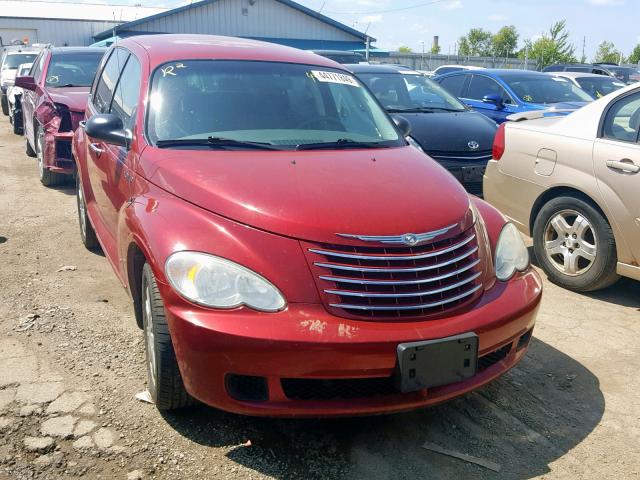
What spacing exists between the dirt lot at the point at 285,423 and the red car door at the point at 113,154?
682mm

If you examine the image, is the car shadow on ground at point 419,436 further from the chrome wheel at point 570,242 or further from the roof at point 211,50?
the roof at point 211,50

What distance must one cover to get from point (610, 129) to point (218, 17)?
29.7 meters

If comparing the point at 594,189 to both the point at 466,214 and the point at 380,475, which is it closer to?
the point at 466,214

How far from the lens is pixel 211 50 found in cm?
411

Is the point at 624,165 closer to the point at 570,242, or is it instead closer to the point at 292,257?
the point at 570,242

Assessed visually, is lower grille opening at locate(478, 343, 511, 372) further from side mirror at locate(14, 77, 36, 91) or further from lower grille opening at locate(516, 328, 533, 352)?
side mirror at locate(14, 77, 36, 91)

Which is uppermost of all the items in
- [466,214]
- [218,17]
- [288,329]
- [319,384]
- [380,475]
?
[218,17]

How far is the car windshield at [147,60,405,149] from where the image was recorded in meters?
3.58

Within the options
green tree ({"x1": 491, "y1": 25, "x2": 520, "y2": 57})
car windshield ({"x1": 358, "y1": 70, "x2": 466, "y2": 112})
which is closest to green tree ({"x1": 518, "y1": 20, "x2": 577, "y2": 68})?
green tree ({"x1": 491, "y1": 25, "x2": 520, "y2": 57})

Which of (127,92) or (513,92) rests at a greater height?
(127,92)

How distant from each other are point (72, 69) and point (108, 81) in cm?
471

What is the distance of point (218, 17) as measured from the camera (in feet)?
104

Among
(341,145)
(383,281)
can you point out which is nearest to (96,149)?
(341,145)

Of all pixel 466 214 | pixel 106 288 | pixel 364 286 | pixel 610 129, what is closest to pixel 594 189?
pixel 610 129
